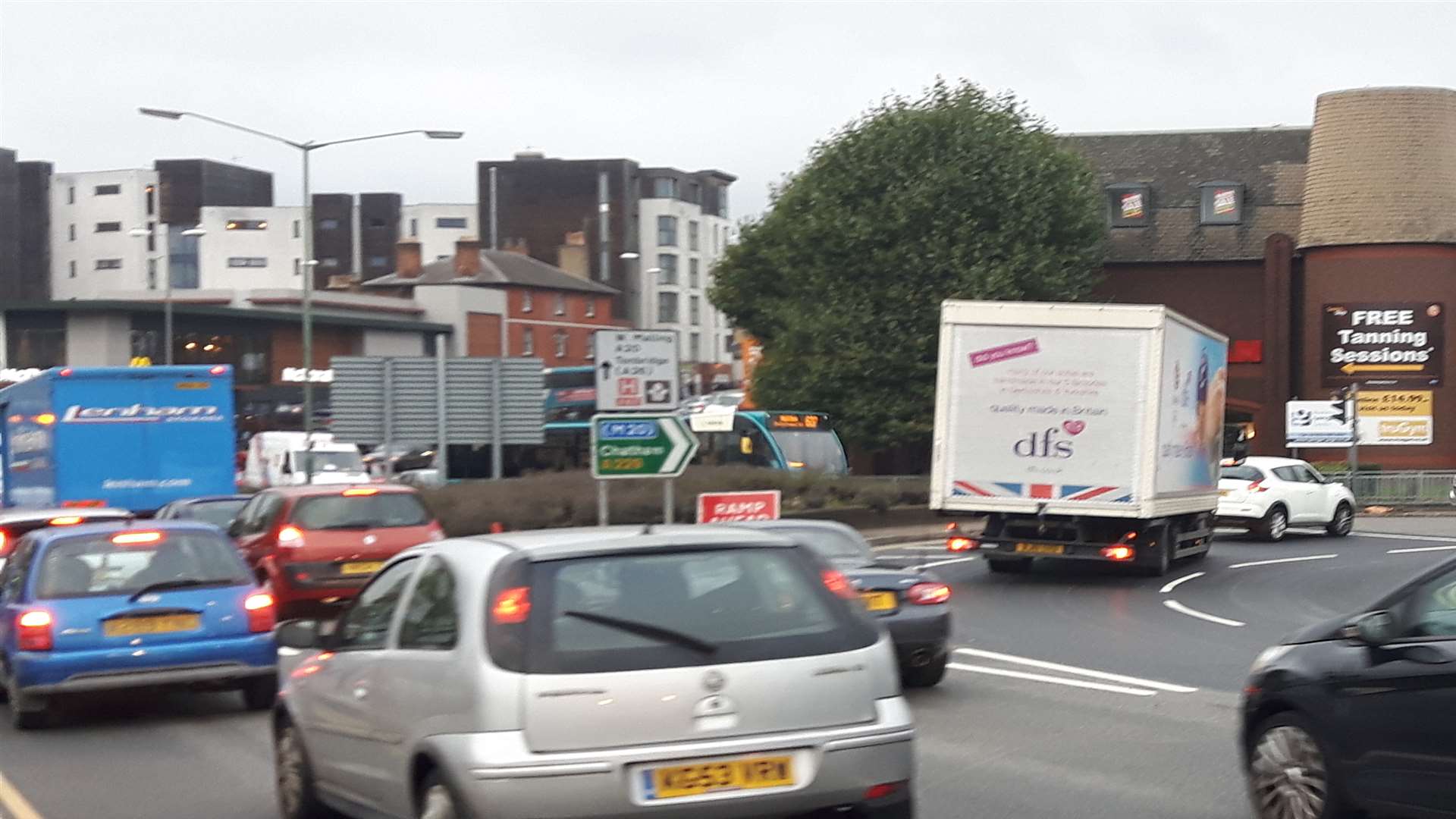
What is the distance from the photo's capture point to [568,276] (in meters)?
98.8

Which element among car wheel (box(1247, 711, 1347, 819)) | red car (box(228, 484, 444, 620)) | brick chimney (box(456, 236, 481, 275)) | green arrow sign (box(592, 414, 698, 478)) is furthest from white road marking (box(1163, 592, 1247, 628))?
brick chimney (box(456, 236, 481, 275))

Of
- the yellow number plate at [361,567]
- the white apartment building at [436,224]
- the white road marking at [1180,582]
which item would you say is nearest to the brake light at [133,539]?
the yellow number plate at [361,567]

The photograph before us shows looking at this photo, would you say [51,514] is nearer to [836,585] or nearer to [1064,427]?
[836,585]

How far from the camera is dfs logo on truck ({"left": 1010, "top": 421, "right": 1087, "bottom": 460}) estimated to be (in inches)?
896

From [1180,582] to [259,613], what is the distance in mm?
14696

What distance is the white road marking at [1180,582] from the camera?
22734 millimetres

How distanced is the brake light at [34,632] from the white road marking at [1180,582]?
46.8ft

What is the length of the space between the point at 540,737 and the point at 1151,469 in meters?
17.4

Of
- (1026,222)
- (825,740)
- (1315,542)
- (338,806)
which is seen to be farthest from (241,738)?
(1026,222)

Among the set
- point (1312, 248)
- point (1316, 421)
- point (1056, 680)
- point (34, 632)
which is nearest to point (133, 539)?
point (34, 632)

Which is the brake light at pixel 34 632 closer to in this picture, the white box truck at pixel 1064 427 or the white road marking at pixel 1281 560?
the white box truck at pixel 1064 427

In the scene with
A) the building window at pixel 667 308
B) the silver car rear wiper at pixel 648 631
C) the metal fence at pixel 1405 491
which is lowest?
the metal fence at pixel 1405 491

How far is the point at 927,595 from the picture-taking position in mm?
13016

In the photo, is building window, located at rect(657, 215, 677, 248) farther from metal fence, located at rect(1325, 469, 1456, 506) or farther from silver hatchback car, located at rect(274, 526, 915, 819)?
silver hatchback car, located at rect(274, 526, 915, 819)
